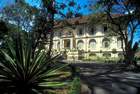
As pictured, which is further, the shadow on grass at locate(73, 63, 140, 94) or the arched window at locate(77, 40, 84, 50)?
the arched window at locate(77, 40, 84, 50)

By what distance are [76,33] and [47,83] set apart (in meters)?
57.8

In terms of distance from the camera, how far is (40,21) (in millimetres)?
19297

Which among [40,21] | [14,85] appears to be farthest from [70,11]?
[14,85]

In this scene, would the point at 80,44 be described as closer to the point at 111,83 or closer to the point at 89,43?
the point at 89,43

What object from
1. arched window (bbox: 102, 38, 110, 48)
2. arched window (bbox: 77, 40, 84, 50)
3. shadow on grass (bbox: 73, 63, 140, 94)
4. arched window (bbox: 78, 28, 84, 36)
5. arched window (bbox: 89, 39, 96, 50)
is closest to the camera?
shadow on grass (bbox: 73, 63, 140, 94)

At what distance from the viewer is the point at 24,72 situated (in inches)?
300

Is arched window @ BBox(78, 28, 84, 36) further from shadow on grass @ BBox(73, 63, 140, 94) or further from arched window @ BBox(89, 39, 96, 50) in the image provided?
shadow on grass @ BBox(73, 63, 140, 94)

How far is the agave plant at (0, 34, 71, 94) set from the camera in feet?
24.3

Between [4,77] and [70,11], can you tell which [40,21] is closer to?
[70,11]

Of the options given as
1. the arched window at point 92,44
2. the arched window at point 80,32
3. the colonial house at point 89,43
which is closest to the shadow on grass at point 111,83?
the colonial house at point 89,43

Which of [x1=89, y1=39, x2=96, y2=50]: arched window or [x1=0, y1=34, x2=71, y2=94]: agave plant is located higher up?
[x1=89, y1=39, x2=96, y2=50]: arched window

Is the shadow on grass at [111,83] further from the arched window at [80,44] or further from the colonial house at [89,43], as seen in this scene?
the arched window at [80,44]

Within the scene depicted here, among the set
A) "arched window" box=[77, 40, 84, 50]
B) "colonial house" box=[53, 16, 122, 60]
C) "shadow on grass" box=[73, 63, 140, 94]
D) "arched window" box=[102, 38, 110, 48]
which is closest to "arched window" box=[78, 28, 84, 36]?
"colonial house" box=[53, 16, 122, 60]

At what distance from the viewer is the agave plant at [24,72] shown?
24.3 ft
